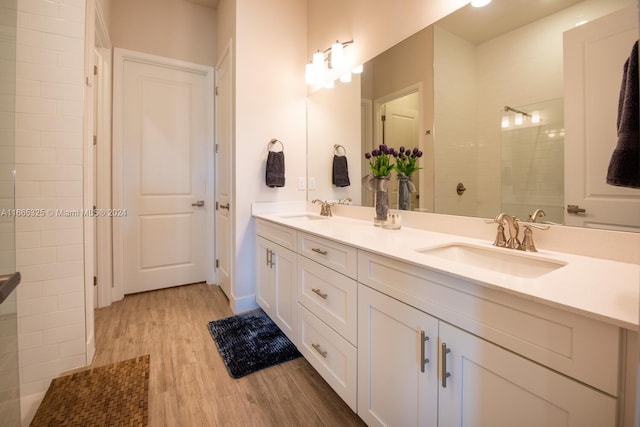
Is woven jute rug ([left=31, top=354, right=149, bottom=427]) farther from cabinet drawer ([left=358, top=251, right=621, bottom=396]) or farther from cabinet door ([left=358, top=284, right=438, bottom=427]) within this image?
cabinet drawer ([left=358, top=251, right=621, bottom=396])

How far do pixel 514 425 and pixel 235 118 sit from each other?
7.92 feet

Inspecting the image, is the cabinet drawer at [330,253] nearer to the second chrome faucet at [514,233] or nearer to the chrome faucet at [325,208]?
the second chrome faucet at [514,233]

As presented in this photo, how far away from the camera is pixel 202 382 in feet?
5.21

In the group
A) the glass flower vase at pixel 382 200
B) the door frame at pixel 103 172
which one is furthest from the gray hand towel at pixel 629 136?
the door frame at pixel 103 172

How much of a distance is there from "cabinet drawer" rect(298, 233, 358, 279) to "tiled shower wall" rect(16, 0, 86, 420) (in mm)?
1273

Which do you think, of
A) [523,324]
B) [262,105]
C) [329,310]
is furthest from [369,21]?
[523,324]

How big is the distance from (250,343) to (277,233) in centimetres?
76

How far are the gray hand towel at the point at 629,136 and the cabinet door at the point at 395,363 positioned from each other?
64cm

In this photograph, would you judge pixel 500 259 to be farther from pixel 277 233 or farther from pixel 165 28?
pixel 165 28

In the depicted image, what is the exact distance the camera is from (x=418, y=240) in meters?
1.35

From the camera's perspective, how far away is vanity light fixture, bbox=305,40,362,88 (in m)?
2.18

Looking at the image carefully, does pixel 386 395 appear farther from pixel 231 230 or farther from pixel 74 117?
pixel 74 117

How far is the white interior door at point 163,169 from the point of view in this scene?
9.05 feet

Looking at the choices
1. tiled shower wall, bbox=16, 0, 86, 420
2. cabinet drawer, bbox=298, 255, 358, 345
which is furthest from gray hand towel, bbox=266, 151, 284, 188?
tiled shower wall, bbox=16, 0, 86, 420
